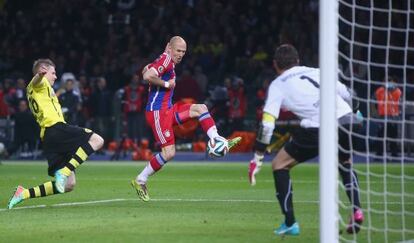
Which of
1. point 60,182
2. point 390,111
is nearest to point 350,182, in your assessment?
point 60,182

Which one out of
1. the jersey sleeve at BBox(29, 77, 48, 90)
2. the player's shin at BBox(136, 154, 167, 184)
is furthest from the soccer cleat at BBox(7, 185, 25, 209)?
the player's shin at BBox(136, 154, 167, 184)

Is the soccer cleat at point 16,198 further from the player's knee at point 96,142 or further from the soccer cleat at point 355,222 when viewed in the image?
the soccer cleat at point 355,222

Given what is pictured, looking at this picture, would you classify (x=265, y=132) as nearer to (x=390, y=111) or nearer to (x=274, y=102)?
(x=274, y=102)

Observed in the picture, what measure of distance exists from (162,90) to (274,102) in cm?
497

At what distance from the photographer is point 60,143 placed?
→ 14000mm

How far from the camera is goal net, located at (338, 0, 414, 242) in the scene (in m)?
10.9

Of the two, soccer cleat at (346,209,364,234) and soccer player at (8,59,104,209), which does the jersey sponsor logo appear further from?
soccer cleat at (346,209,364,234)

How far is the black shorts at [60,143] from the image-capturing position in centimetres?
1398

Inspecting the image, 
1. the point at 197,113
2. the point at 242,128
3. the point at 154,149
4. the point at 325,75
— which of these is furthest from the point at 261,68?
the point at 325,75

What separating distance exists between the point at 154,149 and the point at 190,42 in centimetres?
451

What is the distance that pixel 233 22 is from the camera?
3209 cm

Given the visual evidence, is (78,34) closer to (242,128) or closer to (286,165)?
(242,128)

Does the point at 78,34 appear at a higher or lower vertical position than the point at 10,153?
higher

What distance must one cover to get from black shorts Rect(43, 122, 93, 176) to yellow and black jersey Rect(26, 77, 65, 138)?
10 centimetres
